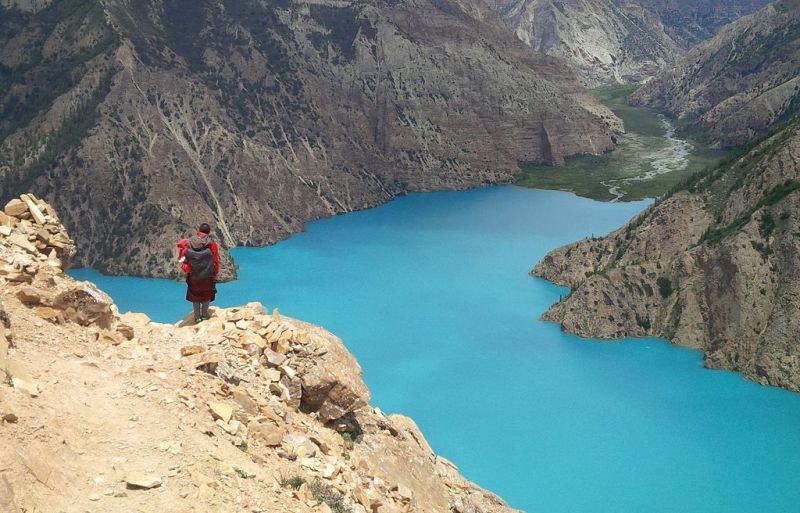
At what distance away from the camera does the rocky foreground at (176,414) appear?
12109 millimetres

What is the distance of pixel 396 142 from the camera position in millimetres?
136500

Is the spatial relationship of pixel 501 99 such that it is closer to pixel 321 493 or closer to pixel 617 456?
pixel 617 456

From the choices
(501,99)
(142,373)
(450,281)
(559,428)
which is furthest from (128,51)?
(142,373)

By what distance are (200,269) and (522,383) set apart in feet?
131

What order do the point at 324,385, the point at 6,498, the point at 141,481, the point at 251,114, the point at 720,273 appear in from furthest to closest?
the point at 251,114
the point at 720,273
the point at 324,385
the point at 141,481
the point at 6,498

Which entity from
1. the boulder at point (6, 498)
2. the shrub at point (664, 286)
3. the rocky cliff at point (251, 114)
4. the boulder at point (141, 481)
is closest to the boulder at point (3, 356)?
the boulder at point (6, 498)

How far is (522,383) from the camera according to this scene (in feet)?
182

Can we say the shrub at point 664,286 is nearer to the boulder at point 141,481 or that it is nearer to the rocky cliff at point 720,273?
the rocky cliff at point 720,273

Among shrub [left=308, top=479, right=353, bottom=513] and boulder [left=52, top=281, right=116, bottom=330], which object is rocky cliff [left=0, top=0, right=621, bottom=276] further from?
shrub [left=308, top=479, right=353, bottom=513]

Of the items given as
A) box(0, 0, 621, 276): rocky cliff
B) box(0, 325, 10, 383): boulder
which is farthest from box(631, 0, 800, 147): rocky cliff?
box(0, 325, 10, 383): boulder

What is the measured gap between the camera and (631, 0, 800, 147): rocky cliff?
15375 cm

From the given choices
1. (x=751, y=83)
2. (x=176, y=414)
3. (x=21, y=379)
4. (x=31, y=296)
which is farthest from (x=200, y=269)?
(x=751, y=83)

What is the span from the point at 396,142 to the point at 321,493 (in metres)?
124

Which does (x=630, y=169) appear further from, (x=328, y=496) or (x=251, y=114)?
(x=328, y=496)
